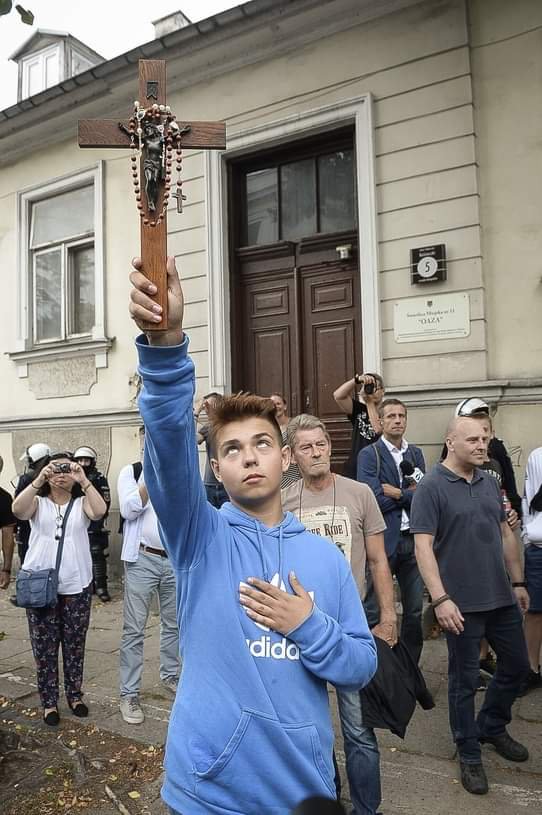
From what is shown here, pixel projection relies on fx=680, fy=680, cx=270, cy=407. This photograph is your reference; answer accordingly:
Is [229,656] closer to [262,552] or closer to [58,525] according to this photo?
[262,552]

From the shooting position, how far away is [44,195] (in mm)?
10180

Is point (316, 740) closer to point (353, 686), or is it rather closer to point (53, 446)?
point (353, 686)

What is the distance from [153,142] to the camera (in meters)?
2.05

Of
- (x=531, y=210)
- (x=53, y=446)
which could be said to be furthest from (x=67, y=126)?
(x=531, y=210)

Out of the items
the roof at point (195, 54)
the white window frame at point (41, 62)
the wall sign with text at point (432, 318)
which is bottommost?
the wall sign with text at point (432, 318)

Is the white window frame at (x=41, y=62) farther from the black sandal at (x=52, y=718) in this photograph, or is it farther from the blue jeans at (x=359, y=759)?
the blue jeans at (x=359, y=759)

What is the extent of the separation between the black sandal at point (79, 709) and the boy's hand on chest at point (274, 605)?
3.35m

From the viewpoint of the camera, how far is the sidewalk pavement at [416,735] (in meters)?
3.32

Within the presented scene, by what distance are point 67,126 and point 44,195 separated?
108 cm

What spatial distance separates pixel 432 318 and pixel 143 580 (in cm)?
385

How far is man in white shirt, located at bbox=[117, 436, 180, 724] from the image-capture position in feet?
15.3

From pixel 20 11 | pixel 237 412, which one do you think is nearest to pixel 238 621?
pixel 237 412

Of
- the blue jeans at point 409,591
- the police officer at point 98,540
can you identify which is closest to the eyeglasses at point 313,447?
the blue jeans at point 409,591

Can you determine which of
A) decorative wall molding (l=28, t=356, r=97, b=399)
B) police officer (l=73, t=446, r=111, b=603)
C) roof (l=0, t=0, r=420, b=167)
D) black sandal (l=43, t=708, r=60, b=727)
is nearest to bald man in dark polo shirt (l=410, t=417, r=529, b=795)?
black sandal (l=43, t=708, r=60, b=727)
